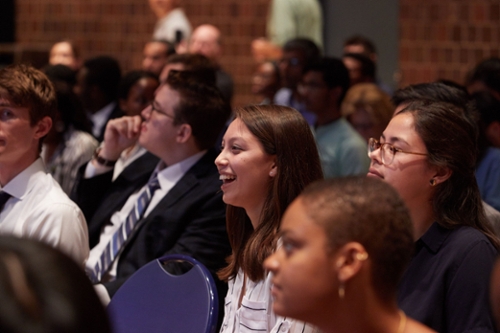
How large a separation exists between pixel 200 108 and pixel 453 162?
1486 millimetres

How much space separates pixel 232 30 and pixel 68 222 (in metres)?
5.78

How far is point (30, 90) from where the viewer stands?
2902 mm

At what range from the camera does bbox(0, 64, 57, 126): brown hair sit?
2867 mm

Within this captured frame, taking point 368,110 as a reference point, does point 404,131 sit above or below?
above

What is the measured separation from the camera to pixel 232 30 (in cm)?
816

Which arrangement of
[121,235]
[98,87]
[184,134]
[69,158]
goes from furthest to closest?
1. [98,87]
2. [69,158]
3. [184,134]
4. [121,235]

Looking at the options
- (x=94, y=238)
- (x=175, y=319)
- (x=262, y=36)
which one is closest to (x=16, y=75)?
(x=94, y=238)

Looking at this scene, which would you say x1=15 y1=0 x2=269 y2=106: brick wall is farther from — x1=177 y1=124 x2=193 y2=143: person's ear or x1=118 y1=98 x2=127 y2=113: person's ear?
x1=177 y1=124 x2=193 y2=143: person's ear

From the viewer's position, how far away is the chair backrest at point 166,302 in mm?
2254

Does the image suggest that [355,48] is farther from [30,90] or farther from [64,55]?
[30,90]

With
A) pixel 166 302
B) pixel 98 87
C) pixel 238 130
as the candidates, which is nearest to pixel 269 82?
pixel 98 87

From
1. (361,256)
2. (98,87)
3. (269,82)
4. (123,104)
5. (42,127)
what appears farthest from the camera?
(269,82)

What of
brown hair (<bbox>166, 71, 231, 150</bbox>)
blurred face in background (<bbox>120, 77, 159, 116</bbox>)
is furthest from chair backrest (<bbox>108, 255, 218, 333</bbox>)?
blurred face in background (<bbox>120, 77, 159, 116</bbox>)

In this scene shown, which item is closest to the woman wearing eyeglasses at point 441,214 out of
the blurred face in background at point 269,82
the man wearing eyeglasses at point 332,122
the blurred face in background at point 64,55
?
the man wearing eyeglasses at point 332,122
